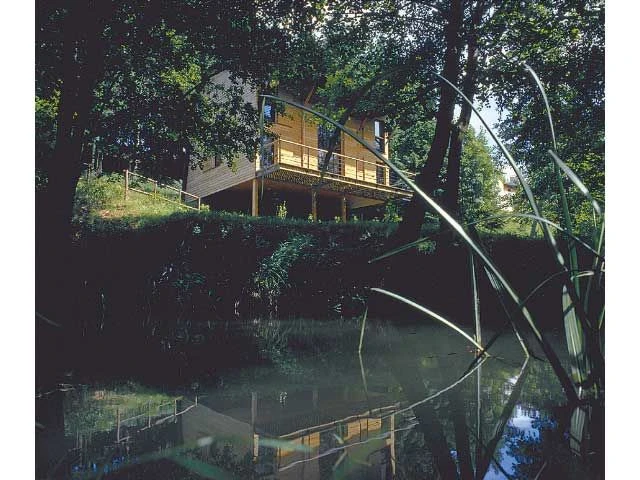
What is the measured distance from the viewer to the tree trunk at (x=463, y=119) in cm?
295

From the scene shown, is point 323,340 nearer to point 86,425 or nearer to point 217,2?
point 86,425

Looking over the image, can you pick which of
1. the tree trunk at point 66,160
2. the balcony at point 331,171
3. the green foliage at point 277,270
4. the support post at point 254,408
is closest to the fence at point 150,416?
the support post at point 254,408

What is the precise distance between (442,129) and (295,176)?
2.91m

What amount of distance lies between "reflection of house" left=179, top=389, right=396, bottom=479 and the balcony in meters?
3.85

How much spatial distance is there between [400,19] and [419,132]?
0.99 metres

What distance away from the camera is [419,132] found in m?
3.78

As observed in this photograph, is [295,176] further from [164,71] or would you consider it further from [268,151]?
[164,71]

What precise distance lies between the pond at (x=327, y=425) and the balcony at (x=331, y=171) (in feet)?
11.9

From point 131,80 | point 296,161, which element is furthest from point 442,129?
point 296,161

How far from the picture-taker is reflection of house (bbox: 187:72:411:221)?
507 cm

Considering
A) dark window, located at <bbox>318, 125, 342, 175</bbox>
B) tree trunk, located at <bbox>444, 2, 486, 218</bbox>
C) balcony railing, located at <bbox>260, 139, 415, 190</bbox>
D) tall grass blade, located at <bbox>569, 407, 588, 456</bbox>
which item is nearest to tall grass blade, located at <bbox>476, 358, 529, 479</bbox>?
tall grass blade, located at <bbox>569, 407, 588, 456</bbox>

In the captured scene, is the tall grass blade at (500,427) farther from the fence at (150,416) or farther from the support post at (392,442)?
the fence at (150,416)

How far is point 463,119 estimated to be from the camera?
10.9 ft
